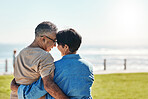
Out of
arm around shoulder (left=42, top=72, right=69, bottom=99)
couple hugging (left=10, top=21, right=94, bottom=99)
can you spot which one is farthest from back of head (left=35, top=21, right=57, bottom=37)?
arm around shoulder (left=42, top=72, right=69, bottom=99)

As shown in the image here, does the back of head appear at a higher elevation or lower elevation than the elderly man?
higher

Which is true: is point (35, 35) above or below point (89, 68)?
above

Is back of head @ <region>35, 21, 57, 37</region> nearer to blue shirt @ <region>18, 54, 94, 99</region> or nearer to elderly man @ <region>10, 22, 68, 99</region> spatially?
elderly man @ <region>10, 22, 68, 99</region>

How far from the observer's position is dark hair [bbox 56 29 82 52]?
239 centimetres

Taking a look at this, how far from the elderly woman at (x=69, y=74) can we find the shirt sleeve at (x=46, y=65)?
6cm

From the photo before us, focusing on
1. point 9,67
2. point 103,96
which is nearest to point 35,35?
point 103,96

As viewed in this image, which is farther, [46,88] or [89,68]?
[89,68]

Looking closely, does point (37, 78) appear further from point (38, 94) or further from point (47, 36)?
point (47, 36)

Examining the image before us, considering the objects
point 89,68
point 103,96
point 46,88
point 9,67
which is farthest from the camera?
point 9,67

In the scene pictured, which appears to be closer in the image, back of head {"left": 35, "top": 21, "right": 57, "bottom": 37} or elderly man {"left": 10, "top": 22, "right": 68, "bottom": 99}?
elderly man {"left": 10, "top": 22, "right": 68, "bottom": 99}

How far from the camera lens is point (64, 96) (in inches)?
93.7

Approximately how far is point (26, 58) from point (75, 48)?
455 millimetres

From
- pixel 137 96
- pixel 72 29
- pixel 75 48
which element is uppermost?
pixel 72 29

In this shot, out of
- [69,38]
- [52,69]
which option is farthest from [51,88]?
[69,38]
